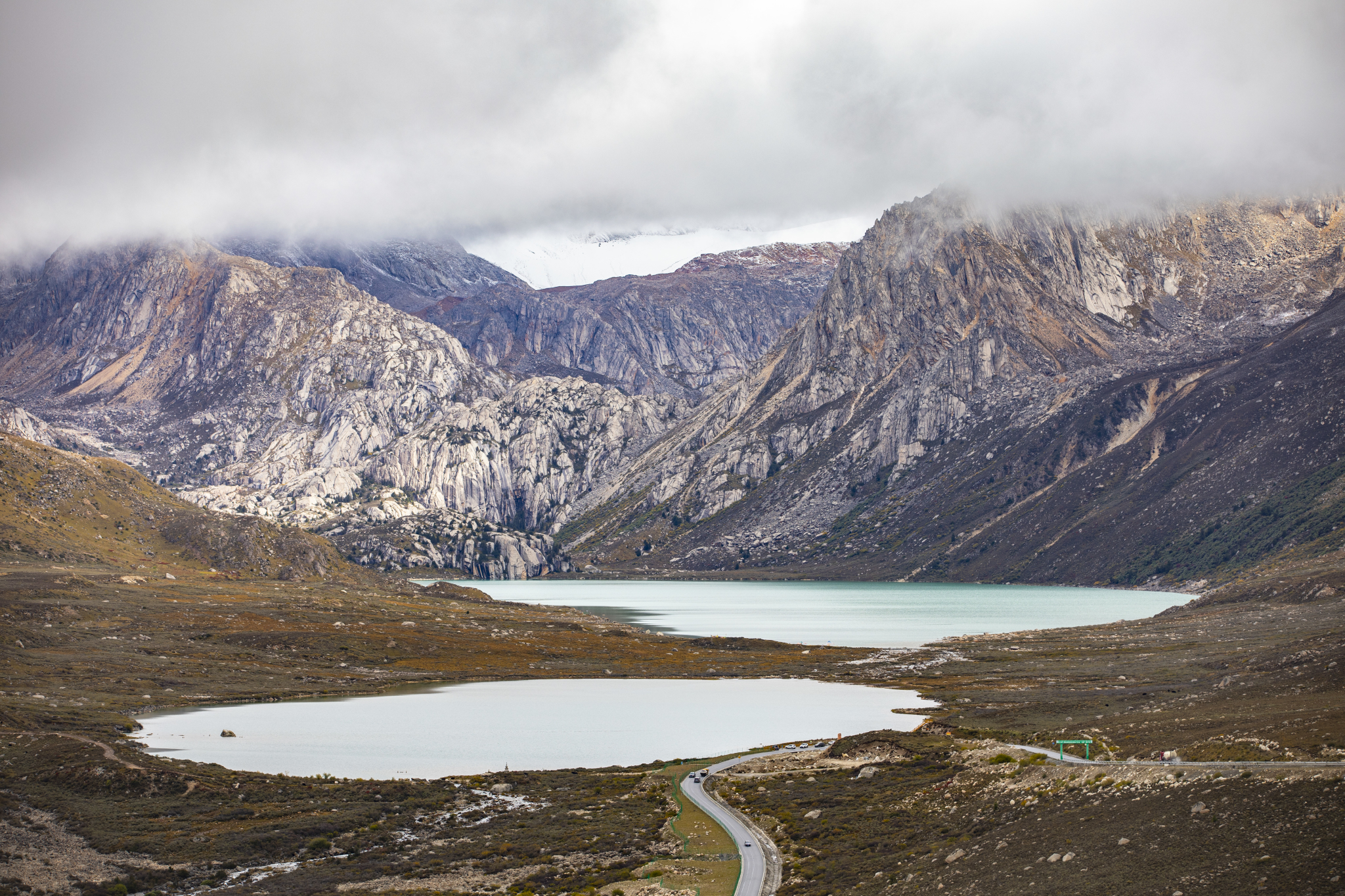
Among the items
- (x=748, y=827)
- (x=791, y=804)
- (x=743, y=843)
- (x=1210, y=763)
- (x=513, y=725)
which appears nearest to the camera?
(x=1210, y=763)

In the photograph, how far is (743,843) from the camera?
2055 inches

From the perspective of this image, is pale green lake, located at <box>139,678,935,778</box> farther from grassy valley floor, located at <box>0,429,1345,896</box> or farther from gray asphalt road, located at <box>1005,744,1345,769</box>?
gray asphalt road, located at <box>1005,744,1345,769</box>

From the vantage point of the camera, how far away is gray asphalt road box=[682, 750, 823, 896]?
4506cm

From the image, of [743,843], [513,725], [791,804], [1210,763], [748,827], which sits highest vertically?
[1210,763]

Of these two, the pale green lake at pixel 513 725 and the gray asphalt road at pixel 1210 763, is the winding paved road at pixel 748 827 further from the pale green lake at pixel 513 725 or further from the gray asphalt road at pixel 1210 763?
the pale green lake at pixel 513 725

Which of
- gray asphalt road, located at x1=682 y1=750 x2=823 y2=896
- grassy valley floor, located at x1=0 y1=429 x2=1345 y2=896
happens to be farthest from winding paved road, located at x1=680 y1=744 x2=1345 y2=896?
grassy valley floor, located at x1=0 y1=429 x2=1345 y2=896

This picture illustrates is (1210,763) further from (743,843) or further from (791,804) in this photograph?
(791,804)

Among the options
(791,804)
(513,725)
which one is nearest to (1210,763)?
(791,804)

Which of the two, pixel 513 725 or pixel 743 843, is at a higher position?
pixel 743 843

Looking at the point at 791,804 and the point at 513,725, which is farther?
the point at 513,725

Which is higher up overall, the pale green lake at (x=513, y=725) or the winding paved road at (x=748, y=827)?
the winding paved road at (x=748, y=827)

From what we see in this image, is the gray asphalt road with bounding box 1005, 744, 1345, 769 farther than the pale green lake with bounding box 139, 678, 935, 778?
No

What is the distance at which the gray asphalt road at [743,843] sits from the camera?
148ft

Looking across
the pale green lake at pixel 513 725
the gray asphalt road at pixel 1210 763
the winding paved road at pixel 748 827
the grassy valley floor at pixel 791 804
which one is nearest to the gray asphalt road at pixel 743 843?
the winding paved road at pixel 748 827
